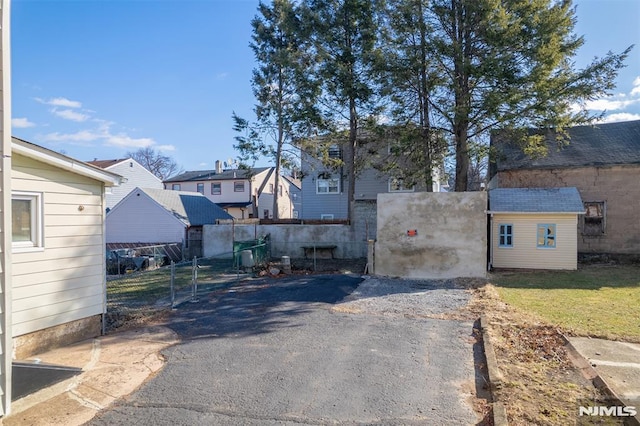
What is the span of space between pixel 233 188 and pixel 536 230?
97.5ft

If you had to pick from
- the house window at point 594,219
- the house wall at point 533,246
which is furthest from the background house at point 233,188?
the house window at point 594,219

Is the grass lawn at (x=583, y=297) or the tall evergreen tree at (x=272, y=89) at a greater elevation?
the tall evergreen tree at (x=272, y=89)

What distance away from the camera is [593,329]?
7.37 m

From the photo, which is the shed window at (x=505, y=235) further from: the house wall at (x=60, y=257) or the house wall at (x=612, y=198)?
the house wall at (x=60, y=257)

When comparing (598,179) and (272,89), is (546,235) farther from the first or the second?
(272,89)

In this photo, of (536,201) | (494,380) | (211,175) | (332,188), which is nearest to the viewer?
(494,380)

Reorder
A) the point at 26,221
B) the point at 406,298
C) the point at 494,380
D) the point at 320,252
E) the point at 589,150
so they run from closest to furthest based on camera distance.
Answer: the point at 494,380 < the point at 26,221 < the point at 406,298 < the point at 589,150 < the point at 320,252

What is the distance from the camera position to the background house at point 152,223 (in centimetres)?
2384

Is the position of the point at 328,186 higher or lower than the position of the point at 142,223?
higher

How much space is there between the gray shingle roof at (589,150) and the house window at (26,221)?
1752cm

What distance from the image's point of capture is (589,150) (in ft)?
64.1

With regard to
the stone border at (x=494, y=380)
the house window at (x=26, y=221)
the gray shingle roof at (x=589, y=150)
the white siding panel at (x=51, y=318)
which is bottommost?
the stone border at (x=494, y=380)

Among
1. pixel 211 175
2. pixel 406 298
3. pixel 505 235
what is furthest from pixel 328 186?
pixel 406 298

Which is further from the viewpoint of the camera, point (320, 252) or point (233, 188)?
point (233, 188)
